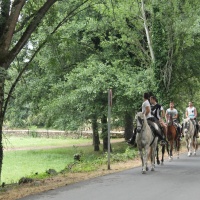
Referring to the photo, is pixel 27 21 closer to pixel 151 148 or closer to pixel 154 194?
pixel 151 148

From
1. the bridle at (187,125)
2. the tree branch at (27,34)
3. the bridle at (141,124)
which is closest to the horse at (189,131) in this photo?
the bridle at (187,125)

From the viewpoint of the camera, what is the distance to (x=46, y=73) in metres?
36.3

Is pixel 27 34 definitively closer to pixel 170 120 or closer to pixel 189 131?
pixel 170 120

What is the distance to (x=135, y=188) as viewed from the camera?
10680mm

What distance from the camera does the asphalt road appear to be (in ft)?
31.6

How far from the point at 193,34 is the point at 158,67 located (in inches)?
132

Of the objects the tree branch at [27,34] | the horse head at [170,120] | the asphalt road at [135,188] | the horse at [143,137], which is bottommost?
the asphalt road at [135,188]

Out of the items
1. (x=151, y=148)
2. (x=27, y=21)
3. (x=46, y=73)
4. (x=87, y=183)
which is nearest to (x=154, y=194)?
(x=87, y=183)

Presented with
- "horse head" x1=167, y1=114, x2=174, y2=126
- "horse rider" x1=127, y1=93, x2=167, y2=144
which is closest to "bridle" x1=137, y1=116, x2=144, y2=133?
"horse rider" x1=127, y1=93, x2=167, y2=144

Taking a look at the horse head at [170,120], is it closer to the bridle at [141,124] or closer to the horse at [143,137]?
the horse at [143,137]

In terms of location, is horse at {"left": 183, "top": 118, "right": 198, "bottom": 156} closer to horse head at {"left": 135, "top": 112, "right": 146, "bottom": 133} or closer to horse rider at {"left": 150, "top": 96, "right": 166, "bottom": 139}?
horse rider at {"left": 150, "top": 96, "right": 166, "bottom": 139}

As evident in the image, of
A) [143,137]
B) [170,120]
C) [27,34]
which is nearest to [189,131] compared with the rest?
[170,120]

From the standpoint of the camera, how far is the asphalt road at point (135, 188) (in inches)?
380

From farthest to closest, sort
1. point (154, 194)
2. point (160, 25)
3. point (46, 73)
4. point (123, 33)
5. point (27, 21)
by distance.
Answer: point (46, 73)
point (123, 33)
point (160, 25)
point (27, 21)
point (154, 194)
